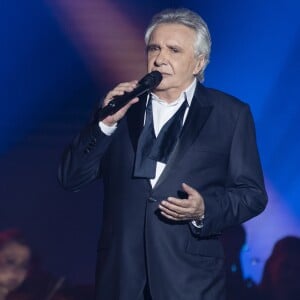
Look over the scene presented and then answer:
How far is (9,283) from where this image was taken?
300cm

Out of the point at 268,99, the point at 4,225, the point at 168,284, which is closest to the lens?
the point at 168,284

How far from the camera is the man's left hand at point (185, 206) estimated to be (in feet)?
6.28

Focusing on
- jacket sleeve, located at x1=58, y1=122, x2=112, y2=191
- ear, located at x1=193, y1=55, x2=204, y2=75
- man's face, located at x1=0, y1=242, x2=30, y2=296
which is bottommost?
man's face, located at x1=0, y1=242, x2=30, y2=296

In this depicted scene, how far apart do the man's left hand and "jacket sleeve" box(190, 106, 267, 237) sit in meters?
0.06

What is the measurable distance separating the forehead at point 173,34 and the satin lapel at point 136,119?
0.17m

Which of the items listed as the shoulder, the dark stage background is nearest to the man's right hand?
the shoulder

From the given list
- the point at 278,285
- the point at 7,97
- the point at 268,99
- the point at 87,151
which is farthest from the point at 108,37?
the point at 278,285

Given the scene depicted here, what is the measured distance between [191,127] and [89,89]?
87cm

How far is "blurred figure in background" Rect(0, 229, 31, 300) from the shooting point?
9.82 ft

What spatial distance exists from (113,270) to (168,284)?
0.15 meters

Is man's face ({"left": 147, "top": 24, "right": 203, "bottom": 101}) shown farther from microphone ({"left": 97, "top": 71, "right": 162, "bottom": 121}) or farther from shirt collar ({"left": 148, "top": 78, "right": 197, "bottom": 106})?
microphone ({"left": 97, "top": 71, "right": 162, "bottom": 121})

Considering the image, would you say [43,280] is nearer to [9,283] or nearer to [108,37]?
[9,283]

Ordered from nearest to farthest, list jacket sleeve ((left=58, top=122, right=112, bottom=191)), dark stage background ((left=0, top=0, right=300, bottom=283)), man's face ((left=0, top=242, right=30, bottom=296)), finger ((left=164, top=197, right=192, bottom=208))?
finger ((left=164, top=197, right=192, bottom=208)) < jacket sleeve ((left=58, top=122, right=112, bottom=191)) < dark stage background ((left=0, top=0, right=300, bottom=283)) < man's face ((left=0, top=242, right=30, bottom=296))

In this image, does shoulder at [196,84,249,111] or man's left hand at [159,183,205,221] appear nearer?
man's left hand at [159,183,205,221]
